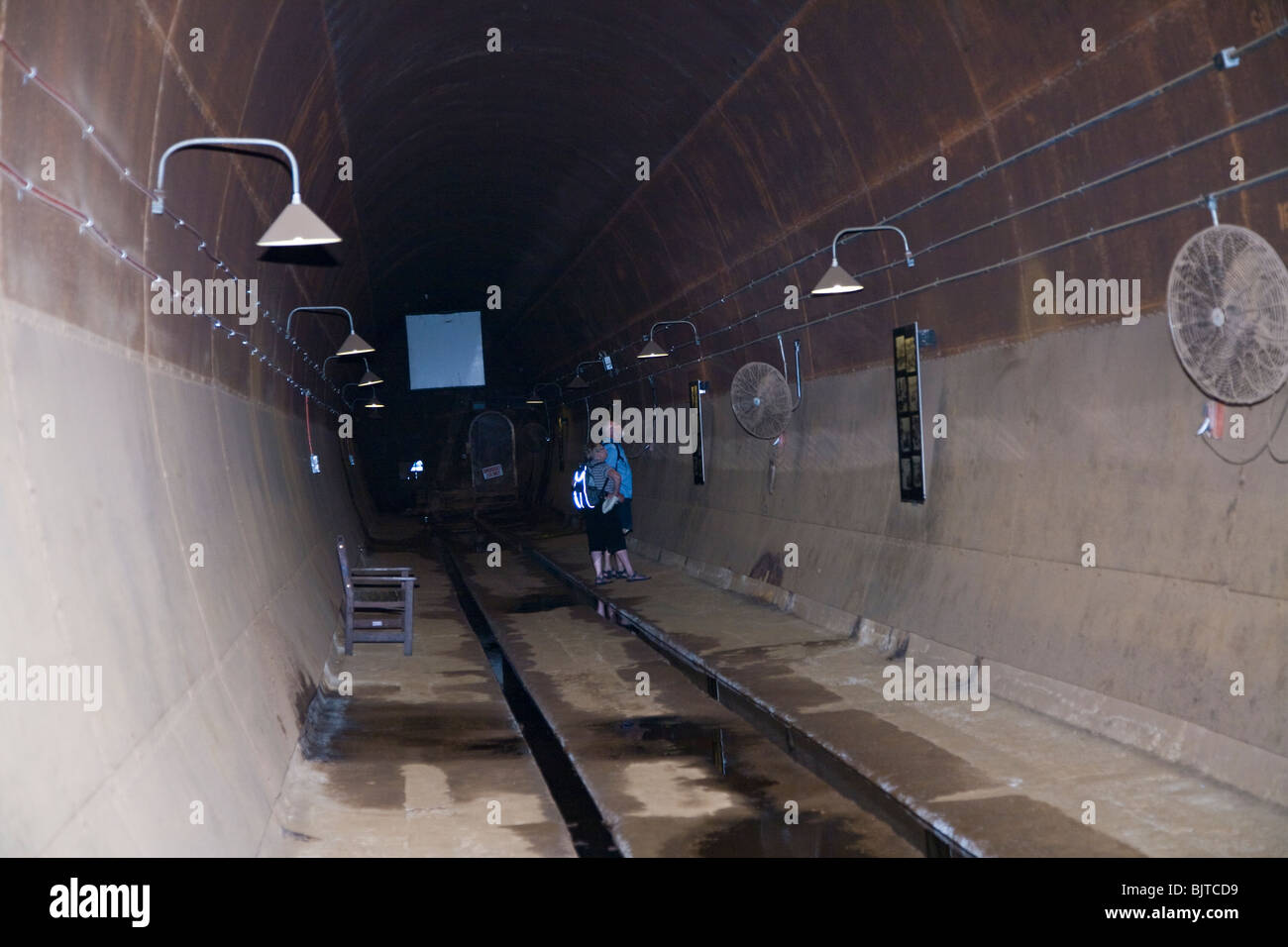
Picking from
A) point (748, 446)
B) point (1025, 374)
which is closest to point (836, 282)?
point (1025, 374)

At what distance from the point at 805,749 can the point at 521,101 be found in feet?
31.9

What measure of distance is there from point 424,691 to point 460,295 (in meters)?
22.9

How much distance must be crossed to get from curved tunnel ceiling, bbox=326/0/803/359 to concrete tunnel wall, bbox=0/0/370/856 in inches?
75.7

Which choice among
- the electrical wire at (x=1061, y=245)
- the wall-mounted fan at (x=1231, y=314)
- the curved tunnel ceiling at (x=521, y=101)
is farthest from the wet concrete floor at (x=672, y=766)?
the curved tunnel ceiling at (x=521, y=101)

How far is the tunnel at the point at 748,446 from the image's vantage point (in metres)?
5.71

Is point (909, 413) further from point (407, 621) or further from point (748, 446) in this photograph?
point (748, 446)

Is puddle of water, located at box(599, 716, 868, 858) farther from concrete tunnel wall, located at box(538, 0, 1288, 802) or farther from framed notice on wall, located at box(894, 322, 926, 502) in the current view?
framed notice on wall, located at box(894, 322, 926, 502)

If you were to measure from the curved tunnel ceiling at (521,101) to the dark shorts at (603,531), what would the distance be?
14.9 ft

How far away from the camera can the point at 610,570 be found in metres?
19.6

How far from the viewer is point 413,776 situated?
8.34m

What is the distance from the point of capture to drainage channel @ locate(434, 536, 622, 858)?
7031mm

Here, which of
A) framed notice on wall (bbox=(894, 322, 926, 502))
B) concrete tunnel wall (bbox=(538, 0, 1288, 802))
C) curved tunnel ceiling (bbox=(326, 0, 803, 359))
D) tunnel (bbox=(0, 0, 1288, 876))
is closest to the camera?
tunnel (bbox=(0, 0, 1288, 876))

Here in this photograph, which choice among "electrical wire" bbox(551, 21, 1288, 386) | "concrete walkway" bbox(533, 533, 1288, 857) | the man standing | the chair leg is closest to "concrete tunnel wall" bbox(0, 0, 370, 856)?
the chair leg

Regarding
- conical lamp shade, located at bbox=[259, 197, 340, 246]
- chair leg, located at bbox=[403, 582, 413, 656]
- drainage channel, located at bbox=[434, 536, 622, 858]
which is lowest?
drainage channel, located at bbox=[434, 536, 622, 858]
